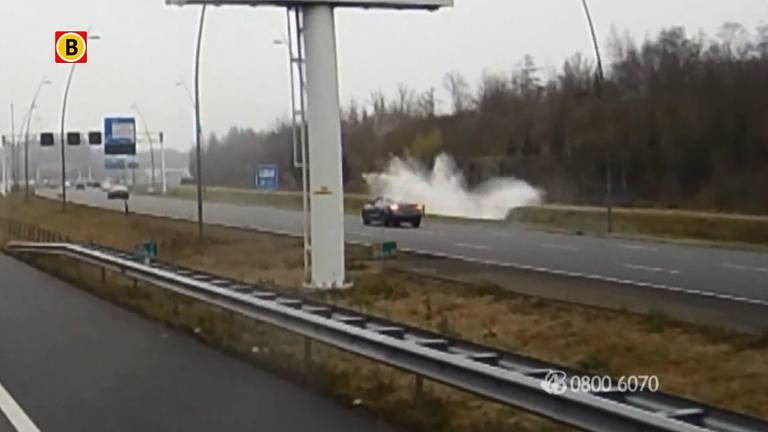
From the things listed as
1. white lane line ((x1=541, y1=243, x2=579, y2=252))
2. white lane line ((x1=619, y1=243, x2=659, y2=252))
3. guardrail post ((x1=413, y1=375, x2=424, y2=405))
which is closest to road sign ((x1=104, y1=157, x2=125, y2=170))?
white lane line ((x1=541, y1=243, x2=579, y2=252))

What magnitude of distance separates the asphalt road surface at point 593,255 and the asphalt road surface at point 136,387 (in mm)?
10719

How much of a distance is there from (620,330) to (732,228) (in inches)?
1150

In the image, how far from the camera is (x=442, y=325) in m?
17.8

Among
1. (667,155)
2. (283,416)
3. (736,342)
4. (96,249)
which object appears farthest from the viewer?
A: (667,155)

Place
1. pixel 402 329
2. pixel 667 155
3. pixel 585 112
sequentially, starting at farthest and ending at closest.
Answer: pixel 585 112 → pixel 667 155 → pixel 402 329

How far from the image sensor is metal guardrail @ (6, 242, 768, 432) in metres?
7.19

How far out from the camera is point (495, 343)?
54.1 ft

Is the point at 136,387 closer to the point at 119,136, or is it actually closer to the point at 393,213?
the point at 393,213

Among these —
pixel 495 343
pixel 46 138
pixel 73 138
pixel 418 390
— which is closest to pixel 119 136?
pixel 73 138

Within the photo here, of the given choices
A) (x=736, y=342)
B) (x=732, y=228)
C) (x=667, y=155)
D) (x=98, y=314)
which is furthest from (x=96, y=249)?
(x=667, y=155)

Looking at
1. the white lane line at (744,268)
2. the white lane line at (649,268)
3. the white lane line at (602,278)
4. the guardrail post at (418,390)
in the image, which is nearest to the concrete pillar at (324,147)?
the white lane line at (602,278)

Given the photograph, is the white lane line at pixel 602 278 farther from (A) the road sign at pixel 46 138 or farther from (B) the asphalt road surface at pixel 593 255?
(A) the road sign at pixel 46 138

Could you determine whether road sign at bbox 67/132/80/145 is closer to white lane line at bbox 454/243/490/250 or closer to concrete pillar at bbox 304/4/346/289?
white lane line at bbox 454/243/490/250

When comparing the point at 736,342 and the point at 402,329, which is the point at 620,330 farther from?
the point at 402,329
